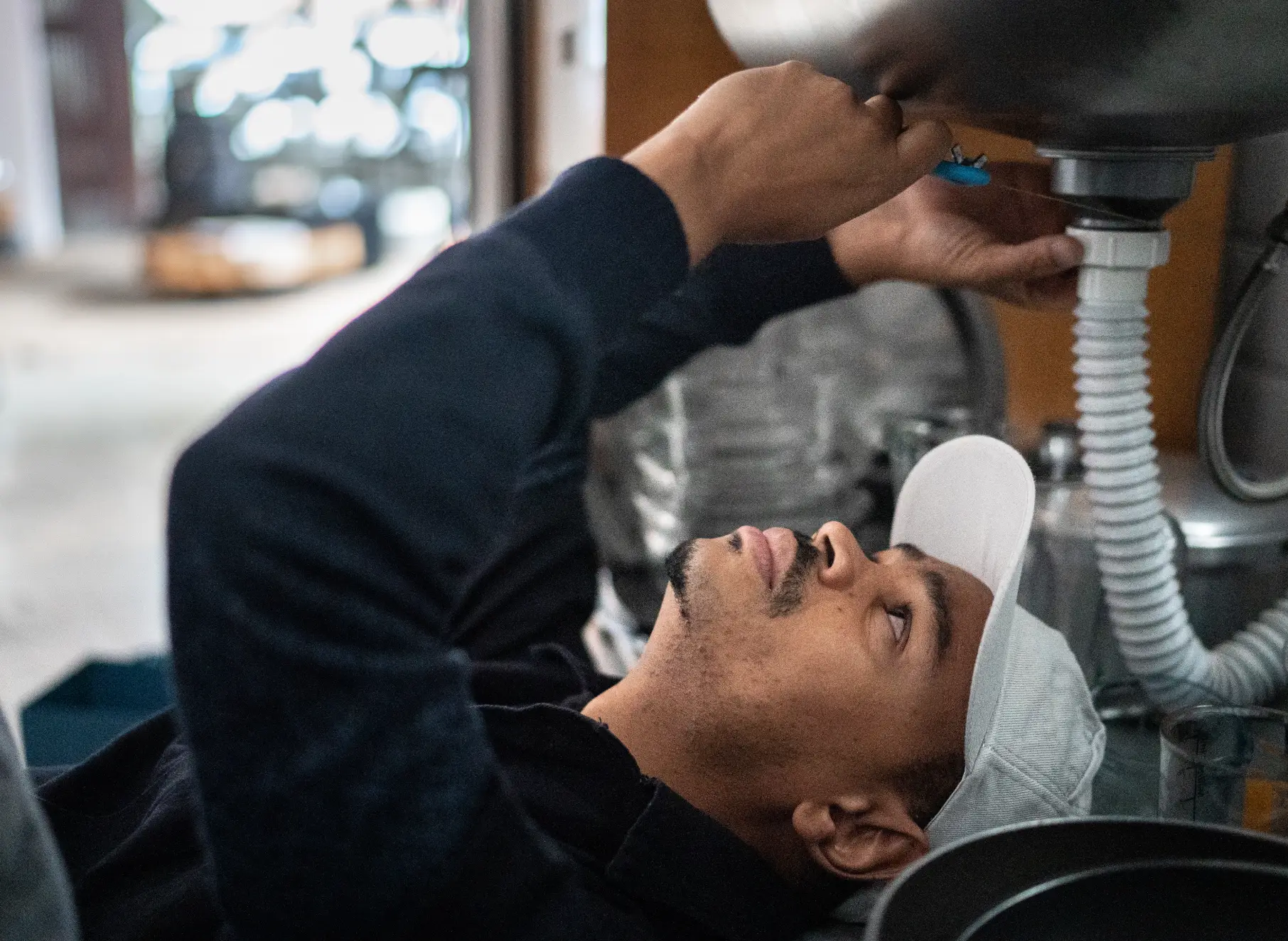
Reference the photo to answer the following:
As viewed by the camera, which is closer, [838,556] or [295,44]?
[838,556]

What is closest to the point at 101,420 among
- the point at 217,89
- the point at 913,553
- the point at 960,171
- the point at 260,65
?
the point at 913,553

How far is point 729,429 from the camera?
148 cm

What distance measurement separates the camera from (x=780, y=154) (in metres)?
0.70

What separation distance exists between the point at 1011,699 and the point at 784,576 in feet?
0.57

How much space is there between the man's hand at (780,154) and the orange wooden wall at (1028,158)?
1.49ft

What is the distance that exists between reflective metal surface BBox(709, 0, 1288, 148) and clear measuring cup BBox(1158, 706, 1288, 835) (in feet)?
1.19

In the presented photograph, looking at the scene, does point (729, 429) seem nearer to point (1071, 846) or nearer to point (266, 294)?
point (1071, 846)

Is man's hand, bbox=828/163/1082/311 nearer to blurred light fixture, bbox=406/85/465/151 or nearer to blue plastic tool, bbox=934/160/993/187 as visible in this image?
blue plastic tool, bbox=934/160/993/187

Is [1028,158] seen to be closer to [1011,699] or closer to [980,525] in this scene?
[980,525]

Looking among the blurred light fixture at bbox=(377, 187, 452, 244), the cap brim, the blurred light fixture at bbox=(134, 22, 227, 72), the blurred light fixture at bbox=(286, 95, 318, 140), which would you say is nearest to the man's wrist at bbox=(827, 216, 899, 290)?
the cap brim

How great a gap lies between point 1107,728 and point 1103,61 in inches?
20.5

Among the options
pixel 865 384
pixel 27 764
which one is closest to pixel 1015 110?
pixel 865 384

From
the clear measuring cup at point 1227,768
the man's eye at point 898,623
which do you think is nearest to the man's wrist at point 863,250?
the man's eye at point 898,623

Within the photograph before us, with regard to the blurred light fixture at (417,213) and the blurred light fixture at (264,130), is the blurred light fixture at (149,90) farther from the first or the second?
the blurred light fixture at (417,213)
